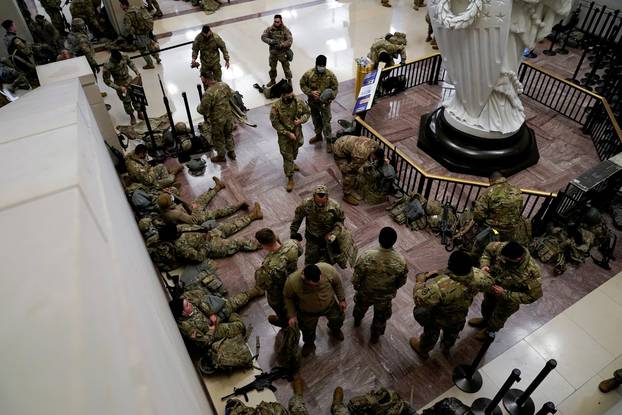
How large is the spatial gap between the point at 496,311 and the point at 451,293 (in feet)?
2.61

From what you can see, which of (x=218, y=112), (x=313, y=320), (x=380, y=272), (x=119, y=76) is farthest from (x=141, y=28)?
(x=380, y=272)

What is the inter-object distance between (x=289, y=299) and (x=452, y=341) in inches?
71.0

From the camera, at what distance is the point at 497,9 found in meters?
5.36

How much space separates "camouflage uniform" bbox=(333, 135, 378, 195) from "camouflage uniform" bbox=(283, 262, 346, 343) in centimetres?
238

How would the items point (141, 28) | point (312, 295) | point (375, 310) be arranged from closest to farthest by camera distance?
point (312, 295) → point (375, 310) → point (141, 28)

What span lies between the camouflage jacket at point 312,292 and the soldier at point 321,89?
3631mm

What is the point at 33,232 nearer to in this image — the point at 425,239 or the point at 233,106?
the point at 425,239

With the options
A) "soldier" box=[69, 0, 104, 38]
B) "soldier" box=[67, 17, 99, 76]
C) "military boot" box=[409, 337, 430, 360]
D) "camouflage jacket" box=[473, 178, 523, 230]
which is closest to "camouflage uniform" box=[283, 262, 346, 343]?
"military boot" box=[409, 337, 430, 360]

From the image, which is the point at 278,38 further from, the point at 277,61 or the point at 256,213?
the point at 256,213

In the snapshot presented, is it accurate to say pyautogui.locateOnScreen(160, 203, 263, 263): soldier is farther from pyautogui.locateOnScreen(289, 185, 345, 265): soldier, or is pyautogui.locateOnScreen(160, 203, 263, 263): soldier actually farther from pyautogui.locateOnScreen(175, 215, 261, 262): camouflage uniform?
pyautogui.locateOnScreen(289, 185, 345, 265): soldier

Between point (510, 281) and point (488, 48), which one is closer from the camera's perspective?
point (510, 281)

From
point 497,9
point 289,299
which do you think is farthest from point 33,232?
point 497,9

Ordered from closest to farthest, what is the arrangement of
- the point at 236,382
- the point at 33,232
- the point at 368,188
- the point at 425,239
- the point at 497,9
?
the point at 33,232 < the point at 236,382 < the point at 497,9 < the point at 425,239 < the point at 368,188

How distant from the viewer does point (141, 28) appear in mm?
9625
